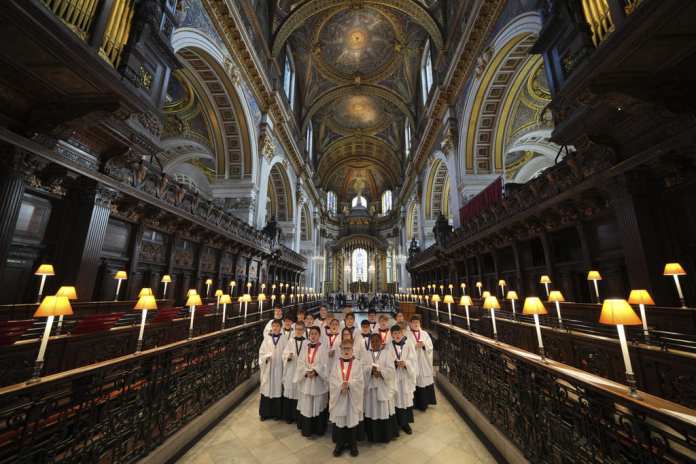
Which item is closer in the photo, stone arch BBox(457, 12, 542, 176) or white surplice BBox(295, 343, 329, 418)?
white surplice BBox(295, 343, 329, 418)

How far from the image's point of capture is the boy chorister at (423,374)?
14.6ft

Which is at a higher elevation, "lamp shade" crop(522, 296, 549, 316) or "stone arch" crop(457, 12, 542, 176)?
"stone arch" crop(457, 12, 542, 176)

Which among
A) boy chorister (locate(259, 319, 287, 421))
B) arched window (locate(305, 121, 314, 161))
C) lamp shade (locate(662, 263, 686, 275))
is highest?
arched window (locate(305, 121, 314, 161))

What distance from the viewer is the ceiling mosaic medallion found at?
1805 centimetres

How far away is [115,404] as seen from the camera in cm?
270

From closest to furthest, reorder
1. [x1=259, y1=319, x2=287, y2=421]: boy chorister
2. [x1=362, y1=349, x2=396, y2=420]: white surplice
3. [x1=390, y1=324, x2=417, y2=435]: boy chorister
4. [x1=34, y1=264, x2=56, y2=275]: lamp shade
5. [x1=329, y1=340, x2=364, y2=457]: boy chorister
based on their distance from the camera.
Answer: [x1=329, y1=340, x2=364, y2=457]: boy chorister
[x1=362, y1=349, x2=396, y2=420]: white surplice
[x1=390, y1=324, x2=417, y2=435]: boy chorister
[x1=34, y1=264, x2=56, y2=275]: lamp shade
[x1=259, y1=319, x2=287, y2=421]: boy chorister

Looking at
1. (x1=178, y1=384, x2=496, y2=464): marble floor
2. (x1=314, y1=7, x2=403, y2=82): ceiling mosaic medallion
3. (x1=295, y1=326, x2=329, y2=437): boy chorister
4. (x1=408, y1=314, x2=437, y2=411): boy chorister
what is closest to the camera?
(x1=178, y1=384, x2=496, y2=464): marble floor

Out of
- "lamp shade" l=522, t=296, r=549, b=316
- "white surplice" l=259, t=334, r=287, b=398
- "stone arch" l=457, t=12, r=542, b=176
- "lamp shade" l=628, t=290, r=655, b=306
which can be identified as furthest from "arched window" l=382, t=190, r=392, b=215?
"lamp shade" l=522, t=296, r=549, b=316

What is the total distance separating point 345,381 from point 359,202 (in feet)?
111

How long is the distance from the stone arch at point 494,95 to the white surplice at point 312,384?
10.6 meters

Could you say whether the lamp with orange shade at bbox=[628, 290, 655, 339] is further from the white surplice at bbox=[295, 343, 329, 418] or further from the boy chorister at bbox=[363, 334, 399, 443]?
the white surplice at bbox=[295, 343, 329, 418]

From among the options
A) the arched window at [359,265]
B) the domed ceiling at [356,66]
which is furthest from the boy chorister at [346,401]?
the arched window at [359,265]

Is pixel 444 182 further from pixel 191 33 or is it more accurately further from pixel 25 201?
pixel 25 201

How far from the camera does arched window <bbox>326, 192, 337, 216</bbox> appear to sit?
113 feet
